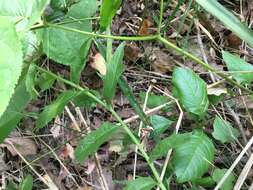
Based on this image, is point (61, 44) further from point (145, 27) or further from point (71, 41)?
point (145, 27)

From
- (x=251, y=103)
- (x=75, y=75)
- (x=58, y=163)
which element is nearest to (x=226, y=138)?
(x=251, y=103)

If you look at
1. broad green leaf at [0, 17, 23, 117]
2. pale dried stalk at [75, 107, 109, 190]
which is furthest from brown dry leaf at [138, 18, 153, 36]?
broad green leaf at [0, 17, 23, 117]

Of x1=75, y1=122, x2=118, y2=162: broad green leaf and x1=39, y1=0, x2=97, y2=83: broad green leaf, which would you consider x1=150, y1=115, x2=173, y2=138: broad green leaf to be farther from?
x1=39, y1=0, x2=97, y2=83: broad green leaf

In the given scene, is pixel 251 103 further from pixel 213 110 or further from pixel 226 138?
pixel 226 138

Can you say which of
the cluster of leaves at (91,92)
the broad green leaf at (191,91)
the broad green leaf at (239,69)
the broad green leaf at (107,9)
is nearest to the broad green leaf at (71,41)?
the cluster of leaves at (91,92)

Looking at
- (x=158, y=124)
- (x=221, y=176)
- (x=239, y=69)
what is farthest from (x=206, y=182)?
(x=239, y=69)

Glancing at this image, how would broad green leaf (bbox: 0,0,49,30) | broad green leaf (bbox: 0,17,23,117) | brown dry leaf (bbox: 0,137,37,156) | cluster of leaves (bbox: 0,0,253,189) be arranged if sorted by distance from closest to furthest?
1. broad green leaf (bbox: 0,17,23,117)
2. broad green leaf (bbox: 0,0,49,30)
3. cluster of leaves (bbox: 0,0,253,189)
4. brown dry leaf (bbox: 0,137,37,156)

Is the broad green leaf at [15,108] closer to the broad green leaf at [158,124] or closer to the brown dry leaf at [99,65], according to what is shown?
the broad green leaf at [158,124]
